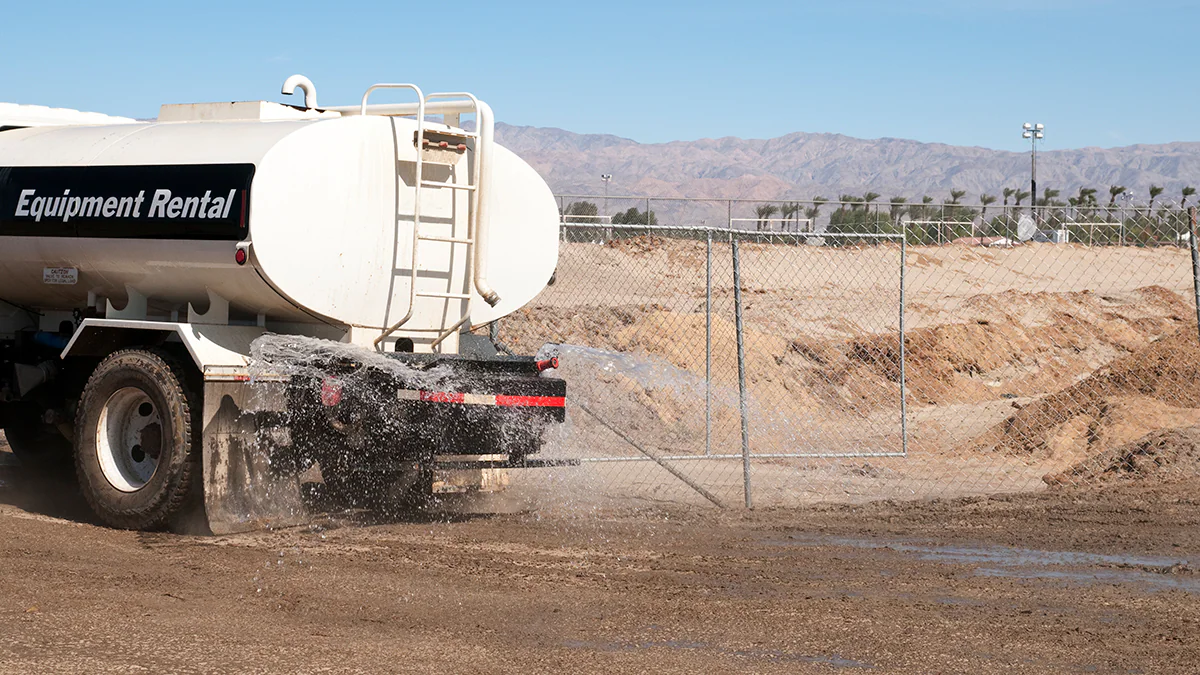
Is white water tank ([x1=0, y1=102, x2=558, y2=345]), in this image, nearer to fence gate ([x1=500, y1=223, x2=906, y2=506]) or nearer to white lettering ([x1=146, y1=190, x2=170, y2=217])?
white lettering ([x1=146, y1=190, x2=170, y2=217])

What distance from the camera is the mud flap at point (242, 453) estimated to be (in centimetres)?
905

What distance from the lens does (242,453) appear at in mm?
9195

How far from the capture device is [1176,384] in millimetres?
16172

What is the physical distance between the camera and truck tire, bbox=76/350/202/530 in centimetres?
916

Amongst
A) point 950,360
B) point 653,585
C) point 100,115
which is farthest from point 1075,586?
point 950,360

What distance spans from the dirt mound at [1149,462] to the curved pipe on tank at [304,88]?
731 cm

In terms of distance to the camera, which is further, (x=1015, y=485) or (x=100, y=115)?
(x=1015, y=485)

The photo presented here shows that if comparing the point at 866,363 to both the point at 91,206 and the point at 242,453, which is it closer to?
the point at 242,453

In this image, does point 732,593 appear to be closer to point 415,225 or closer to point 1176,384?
point 415,225

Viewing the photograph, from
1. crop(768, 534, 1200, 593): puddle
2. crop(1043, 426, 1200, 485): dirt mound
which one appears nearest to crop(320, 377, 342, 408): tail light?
crop(768, 534, 1200, 593): puddle

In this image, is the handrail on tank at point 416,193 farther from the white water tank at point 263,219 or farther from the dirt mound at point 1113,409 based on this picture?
the dirt mound at point 1113,409

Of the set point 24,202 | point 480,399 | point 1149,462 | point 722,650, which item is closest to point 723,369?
point 1149,462

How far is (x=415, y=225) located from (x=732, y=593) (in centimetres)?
357

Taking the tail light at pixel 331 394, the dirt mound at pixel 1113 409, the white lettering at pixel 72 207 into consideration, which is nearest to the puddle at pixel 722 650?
the tail light at pixel 331 394
